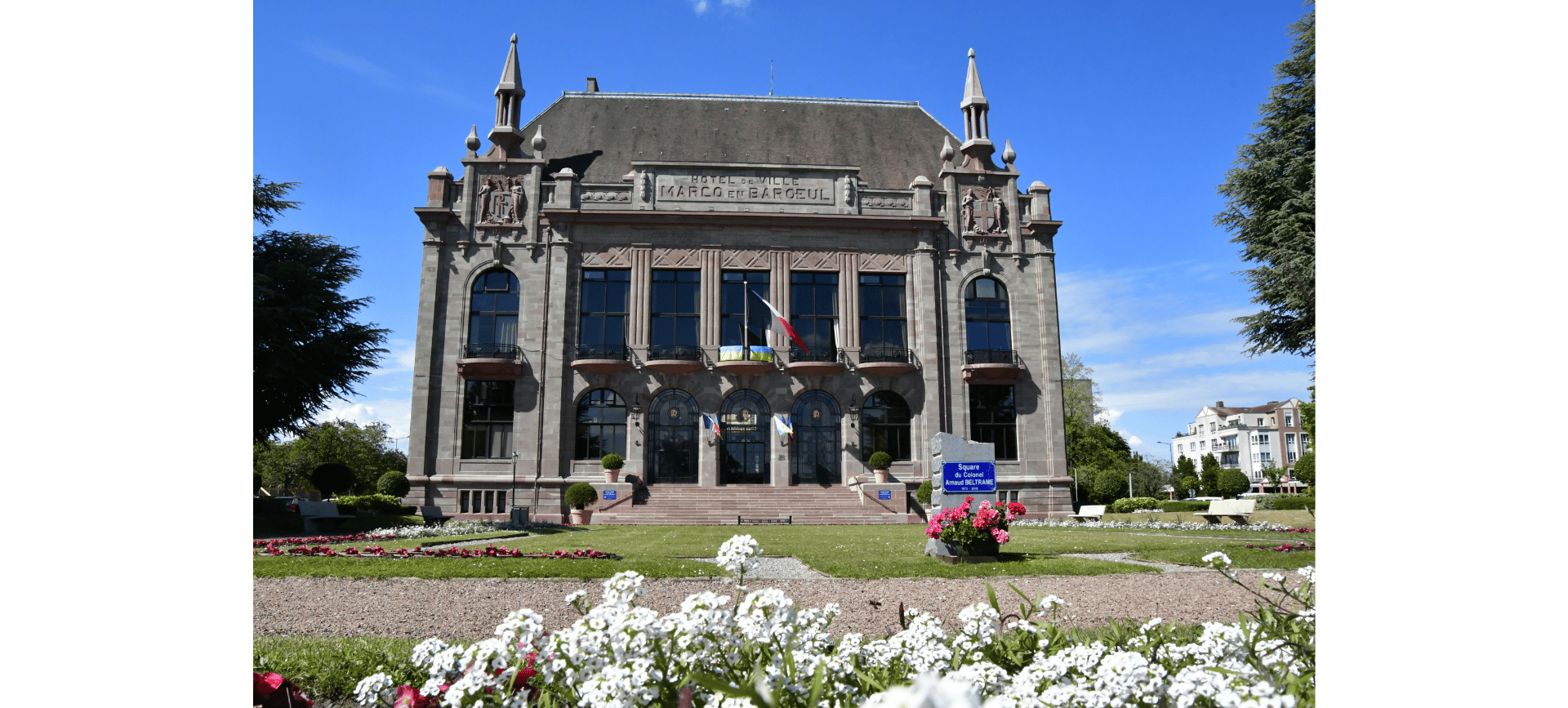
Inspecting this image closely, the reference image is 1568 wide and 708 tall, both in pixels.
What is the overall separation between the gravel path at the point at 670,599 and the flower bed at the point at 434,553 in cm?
271

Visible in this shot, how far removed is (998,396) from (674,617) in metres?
31.1

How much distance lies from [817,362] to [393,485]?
16.5m

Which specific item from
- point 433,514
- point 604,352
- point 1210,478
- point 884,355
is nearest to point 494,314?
point 604,352

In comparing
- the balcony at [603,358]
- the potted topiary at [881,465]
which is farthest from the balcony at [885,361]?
the balcony at [603,358]

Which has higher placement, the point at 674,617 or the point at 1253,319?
the point at 1253,319

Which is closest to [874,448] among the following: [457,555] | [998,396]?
[998,396]

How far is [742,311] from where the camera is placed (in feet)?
104

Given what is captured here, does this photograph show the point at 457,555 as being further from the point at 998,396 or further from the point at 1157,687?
the point at 998,396

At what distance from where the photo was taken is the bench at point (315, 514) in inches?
754

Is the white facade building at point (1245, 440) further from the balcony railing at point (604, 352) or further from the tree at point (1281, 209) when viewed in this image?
the balcony railing at point (604, 352)

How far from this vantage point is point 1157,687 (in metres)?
2.19

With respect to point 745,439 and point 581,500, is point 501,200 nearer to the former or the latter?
point 581,500

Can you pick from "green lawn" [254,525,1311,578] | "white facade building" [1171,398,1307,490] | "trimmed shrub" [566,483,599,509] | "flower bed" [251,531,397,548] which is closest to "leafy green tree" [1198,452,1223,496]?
"white facade building" [1171,398,1307,490]

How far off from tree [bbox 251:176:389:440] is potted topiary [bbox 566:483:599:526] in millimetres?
7816
